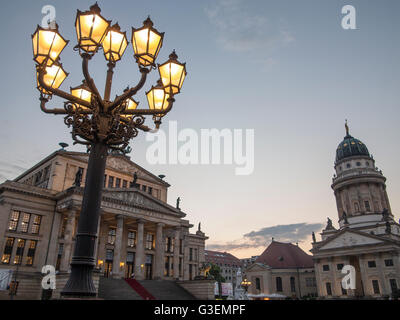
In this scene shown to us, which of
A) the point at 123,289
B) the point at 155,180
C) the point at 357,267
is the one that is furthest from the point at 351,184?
the point at 123,289

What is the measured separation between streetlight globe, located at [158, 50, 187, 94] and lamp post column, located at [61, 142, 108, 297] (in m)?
2.61

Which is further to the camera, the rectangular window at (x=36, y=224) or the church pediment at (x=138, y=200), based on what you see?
the church pediment at (x=138, y=200)

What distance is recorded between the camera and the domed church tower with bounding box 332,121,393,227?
74.3 m

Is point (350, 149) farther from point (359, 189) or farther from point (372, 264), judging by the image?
point (372, 264)

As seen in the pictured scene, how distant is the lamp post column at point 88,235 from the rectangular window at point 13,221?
36.8m

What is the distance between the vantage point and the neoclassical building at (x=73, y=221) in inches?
Result: 1432

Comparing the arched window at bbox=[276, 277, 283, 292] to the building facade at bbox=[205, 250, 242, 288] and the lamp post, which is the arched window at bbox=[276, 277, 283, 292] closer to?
the building facade at bbox=[205, 250, 242, 288]

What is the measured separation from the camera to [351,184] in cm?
7762

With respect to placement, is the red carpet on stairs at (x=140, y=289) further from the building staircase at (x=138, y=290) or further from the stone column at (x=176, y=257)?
the stone column at (x=176, y=257)

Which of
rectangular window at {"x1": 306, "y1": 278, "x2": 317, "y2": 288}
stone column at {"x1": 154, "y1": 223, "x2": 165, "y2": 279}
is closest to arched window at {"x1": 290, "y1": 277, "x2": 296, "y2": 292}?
rectangular window at {"x1": 306, "y1": 278, "x2": 317, "y2": 288}

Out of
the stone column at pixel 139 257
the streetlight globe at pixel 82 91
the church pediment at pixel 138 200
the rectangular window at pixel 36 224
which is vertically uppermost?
the church pediment at pixel 138 200

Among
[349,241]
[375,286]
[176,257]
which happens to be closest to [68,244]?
[176,257]

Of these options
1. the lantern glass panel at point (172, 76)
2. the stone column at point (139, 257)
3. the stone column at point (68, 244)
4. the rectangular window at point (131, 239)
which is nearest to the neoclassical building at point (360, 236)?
the rectangular window at point (131, 239)

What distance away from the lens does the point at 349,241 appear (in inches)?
2667
